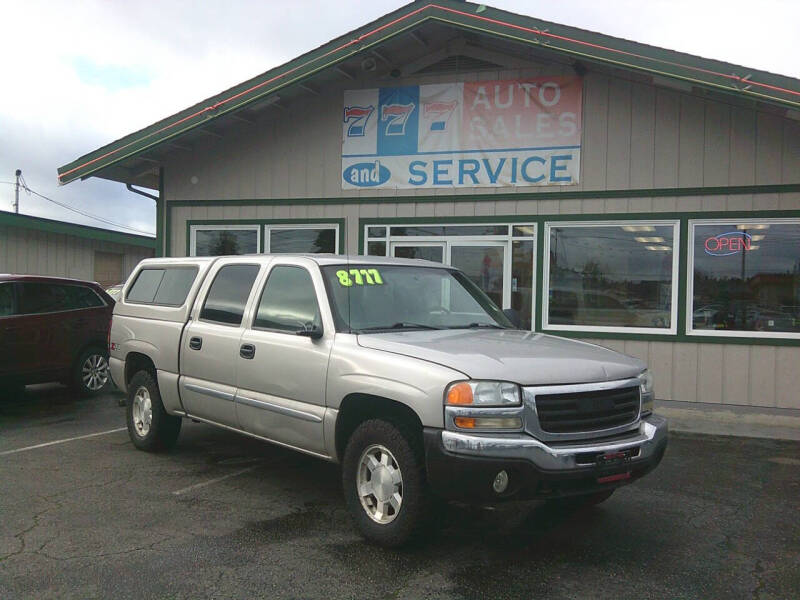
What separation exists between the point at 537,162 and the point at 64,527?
8.09 meters

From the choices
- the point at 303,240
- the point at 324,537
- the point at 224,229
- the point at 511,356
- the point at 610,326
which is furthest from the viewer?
the point at 224,229

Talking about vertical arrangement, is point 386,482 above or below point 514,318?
below

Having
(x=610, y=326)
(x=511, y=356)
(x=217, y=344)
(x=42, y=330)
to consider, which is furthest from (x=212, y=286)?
(x=610, y=326)

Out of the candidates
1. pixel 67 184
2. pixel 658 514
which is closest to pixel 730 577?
pixel 658 514

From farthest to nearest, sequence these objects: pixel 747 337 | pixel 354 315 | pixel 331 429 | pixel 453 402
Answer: pixel 747 337 → pixel 354 315 → pixel 331 429 → pixel 453 402

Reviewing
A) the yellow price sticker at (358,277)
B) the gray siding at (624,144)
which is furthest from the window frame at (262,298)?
the gray siding at (624,144)

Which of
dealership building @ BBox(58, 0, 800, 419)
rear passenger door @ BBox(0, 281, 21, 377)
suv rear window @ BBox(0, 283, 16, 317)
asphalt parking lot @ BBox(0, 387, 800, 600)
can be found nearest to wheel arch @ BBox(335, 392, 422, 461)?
asphalt parking lot @ BBox(0, 387, 800, 600)

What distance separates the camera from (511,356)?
169 inches

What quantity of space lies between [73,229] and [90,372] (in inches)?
553

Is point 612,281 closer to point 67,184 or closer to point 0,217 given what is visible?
point 67,184

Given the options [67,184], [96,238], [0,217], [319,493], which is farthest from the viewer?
[96,238]

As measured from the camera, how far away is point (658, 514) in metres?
5.25

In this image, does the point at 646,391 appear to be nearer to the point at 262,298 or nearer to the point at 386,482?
the point at 386,482

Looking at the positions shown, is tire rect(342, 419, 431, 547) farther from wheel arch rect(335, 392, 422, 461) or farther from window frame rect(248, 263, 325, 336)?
window frame rect(248, 263, 325, 336)
